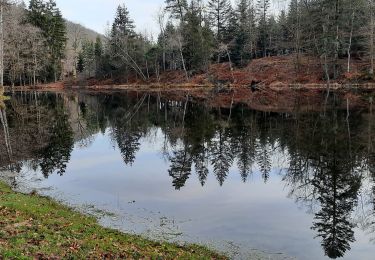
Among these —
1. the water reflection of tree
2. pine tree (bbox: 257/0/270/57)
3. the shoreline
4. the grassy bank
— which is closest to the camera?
the grassy bank

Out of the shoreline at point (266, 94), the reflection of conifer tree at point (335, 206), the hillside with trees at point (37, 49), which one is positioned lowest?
the reflection of conifer tree at point (335, 206)

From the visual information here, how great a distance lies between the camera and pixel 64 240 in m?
11.5

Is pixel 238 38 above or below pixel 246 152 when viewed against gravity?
above

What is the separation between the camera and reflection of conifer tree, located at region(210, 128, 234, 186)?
23516 mm

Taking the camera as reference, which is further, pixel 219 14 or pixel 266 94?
pixel 219 14

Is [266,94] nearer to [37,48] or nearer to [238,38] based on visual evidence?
[238,38]

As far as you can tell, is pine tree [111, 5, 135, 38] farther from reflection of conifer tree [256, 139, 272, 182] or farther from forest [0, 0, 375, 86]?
reflection of conifer tree [256, 139, 272, 182]

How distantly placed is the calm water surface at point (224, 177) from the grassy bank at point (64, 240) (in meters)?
1.56

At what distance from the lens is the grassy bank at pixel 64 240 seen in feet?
34.3

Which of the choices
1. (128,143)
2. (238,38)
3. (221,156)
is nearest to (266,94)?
(238,38)

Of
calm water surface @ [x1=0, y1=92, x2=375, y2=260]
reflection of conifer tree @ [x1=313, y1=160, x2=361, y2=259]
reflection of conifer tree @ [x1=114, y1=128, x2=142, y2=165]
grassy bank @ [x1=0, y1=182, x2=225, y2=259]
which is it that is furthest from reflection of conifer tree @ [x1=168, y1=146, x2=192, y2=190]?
grassy bank @ [x1=0, y1=182, x2=225, y2=259]

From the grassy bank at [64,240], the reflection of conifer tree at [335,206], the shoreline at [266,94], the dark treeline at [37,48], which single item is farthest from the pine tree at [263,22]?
the grassy bank at [64,240]

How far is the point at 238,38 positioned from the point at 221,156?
84231 mm

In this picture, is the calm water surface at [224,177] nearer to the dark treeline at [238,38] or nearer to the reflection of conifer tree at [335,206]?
the reflection of conifer tree at [335,206]
